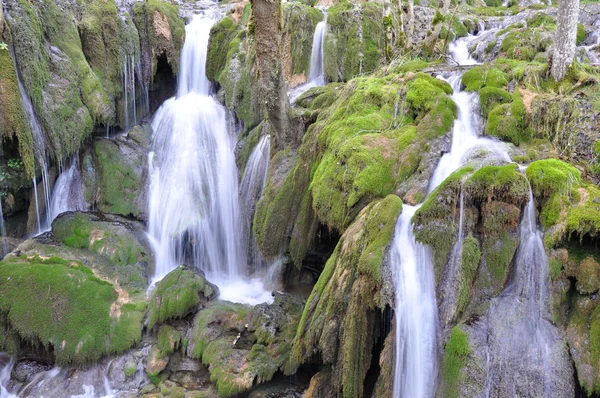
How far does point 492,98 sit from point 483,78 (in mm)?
756

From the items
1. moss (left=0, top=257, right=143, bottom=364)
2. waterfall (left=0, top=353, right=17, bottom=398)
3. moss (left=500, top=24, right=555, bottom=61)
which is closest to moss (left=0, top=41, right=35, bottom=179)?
moss (left=0, top=257, right=143, bottom=364)

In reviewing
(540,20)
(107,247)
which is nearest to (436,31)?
(540,20)

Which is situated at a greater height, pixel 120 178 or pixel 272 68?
pixel 272 68

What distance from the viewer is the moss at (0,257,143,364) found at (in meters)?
8.01

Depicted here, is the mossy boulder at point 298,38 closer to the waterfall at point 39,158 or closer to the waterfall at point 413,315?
the waterfall at point 39,158

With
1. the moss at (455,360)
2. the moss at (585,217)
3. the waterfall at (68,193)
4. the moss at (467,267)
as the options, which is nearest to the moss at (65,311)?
the waterfall at (68,193)

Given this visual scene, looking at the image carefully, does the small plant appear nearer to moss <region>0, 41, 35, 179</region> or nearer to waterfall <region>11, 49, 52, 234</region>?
waterfall <region>11, 49, 52, 234</region>

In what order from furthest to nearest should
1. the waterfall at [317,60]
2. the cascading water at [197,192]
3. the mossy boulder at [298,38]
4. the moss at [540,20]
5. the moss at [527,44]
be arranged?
the mossy boulder at [298,38]
the waterfall at [317,60]
the moss at [540,20]
the cascading water at [197,192]
the moss at [527,44]

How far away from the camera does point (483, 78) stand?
7887 millimetres

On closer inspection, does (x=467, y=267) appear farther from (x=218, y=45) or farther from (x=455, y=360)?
(x=218, y=45)

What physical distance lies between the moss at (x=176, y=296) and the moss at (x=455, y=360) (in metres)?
5.32

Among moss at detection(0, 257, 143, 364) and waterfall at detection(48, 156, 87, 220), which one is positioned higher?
waterfall at detection(48, 156, 87, 220)

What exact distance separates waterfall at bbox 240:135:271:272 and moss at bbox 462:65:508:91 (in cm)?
468

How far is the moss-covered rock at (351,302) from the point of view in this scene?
17.4 ft
